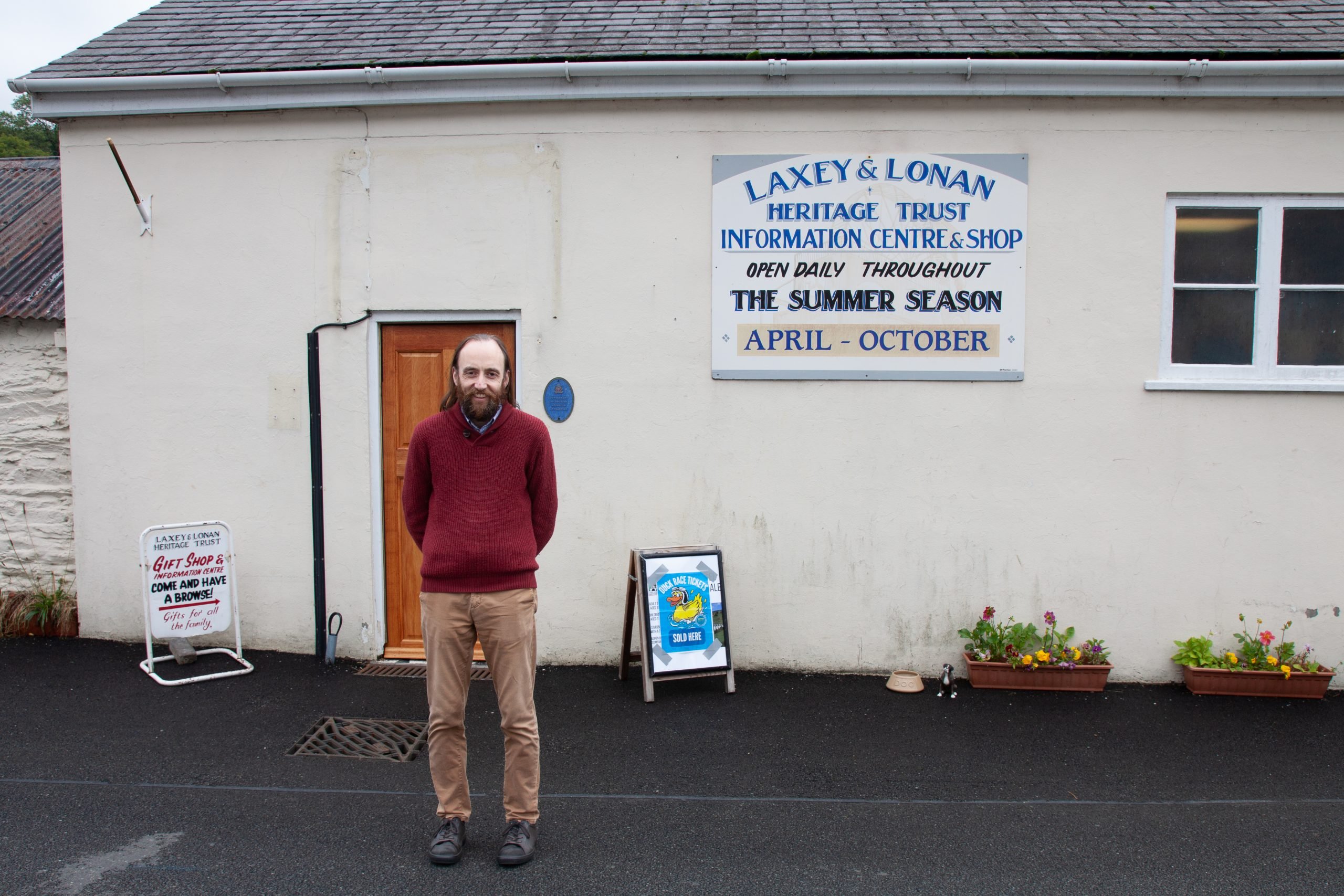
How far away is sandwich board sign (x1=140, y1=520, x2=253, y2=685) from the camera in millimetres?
5426

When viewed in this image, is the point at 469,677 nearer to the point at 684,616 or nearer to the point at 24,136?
the point at 684,616

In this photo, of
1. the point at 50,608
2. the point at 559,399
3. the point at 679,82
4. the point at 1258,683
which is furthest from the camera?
the point at 50,608

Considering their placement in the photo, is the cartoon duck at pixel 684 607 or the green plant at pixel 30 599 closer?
the cartoon duck at pixel 684 607

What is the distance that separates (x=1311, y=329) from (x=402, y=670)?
604 centimetres

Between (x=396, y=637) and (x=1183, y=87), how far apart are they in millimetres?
5932

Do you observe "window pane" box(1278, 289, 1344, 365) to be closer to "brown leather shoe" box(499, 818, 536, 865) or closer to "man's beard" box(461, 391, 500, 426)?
"man's beard" box(461, 391, 500, 426)

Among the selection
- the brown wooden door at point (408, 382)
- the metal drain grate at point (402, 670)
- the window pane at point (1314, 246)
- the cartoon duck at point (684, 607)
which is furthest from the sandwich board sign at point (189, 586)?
the window pane at point (1314, 246)

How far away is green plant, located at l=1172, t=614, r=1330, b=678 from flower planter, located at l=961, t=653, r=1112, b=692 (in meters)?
0.51

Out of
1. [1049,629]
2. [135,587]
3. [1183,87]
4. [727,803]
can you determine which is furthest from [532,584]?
[1183,87]

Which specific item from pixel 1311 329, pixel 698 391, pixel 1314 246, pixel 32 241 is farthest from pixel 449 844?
pixel 32 241

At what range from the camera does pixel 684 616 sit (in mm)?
5250

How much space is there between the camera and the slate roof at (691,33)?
5.32 meters

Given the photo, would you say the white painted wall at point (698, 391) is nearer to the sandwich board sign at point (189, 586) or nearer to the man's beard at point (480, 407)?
the sandwich board sign at point (189, 586)

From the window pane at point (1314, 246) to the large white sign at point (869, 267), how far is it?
1.63 m
